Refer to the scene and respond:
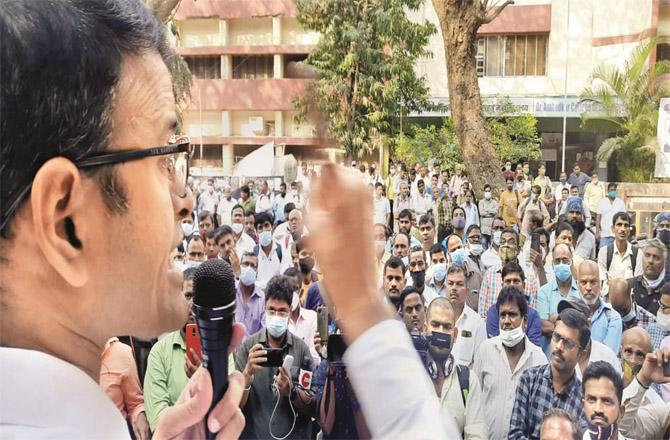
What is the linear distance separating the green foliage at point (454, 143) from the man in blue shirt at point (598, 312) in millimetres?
12300

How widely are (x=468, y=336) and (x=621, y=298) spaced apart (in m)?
1.16

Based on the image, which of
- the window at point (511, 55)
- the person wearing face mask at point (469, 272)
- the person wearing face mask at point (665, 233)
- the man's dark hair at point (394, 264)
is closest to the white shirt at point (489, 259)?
the person wearing face mask at point (469, 272)

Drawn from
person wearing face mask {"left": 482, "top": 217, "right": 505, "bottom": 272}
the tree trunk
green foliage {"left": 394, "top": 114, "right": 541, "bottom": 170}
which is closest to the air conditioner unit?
green foliage {"left": 394, "top": 114, "right": 541, "bottom": 170}

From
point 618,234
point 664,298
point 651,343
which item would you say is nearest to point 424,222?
point 618,234

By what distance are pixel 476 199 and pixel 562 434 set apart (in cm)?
761

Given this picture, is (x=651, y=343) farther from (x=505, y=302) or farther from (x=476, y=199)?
(x=476, y=199)

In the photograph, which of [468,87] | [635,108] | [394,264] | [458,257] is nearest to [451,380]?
[394,264]

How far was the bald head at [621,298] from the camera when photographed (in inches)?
181

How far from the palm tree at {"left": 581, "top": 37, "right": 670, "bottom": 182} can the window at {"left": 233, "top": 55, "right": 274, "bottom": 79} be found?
29.7 ft

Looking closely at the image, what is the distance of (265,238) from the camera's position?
6.62 meters

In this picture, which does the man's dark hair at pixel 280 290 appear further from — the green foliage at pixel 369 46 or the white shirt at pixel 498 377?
the green foliage at pixel 369 46

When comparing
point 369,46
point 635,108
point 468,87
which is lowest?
point 635,108

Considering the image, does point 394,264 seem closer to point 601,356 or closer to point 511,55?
point 601,356

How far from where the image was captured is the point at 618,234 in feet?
20.7
